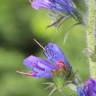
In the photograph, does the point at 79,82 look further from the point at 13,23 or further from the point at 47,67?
the point at 13,23

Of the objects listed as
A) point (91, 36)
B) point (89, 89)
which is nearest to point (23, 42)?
point (91, 36)

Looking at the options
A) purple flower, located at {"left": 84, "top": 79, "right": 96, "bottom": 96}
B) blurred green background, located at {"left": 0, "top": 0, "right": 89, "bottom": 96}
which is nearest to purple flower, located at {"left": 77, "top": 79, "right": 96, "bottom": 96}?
purple flower, located at {"left": 84, "top": 79, "right": 96, "bottom": 96}

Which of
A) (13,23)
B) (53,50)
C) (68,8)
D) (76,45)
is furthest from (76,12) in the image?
(13,23)

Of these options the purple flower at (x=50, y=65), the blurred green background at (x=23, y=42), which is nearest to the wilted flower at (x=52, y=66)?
the purple flower at (x=50, y=65)

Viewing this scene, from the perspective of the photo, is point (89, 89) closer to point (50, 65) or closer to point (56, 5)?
point (50, 65)

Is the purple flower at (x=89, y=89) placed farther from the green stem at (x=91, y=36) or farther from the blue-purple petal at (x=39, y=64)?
the blue-purple petal at (x=39, y=64)

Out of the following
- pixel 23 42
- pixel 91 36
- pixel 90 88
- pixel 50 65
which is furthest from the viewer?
pixel 23 42

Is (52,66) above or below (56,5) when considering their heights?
below

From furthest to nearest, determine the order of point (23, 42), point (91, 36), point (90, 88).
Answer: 1. point (23, 42)
2. point (91, 36)
3. point (90, 88)
